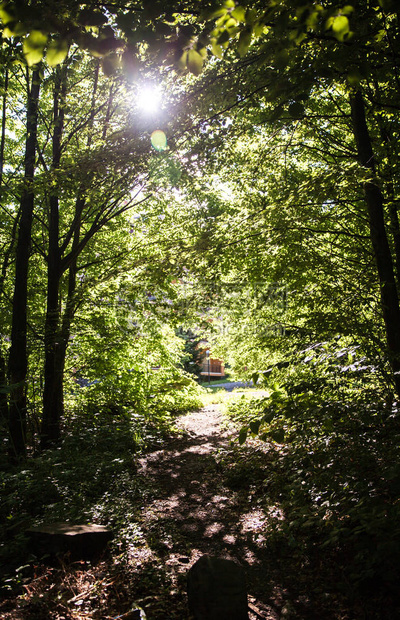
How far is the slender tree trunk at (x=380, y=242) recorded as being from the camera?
5430 millimetres

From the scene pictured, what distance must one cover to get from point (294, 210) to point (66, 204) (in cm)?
672

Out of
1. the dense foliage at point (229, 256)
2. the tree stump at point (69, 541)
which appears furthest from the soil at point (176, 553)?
the dense foliage at point (229, 256)

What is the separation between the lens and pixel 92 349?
9.84 meters

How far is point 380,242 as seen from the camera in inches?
225

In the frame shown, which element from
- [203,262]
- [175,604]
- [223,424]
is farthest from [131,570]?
[223,424]

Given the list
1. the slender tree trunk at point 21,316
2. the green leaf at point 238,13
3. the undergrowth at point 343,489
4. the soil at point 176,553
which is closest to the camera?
the green leaf at point 238,13

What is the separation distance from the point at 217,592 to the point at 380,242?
4876 mm

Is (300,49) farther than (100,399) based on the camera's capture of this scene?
No

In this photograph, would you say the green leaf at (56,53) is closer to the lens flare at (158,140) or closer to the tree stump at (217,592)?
the lens flare at (158,140)

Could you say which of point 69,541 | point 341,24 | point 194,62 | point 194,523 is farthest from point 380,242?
point 69,541

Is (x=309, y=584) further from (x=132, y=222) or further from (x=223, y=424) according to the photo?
(x=132, y=222)

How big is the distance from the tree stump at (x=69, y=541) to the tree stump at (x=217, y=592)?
131 centimetres

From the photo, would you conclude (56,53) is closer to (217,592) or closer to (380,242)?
(217,592)

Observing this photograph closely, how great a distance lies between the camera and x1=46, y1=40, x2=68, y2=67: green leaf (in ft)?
7.37
